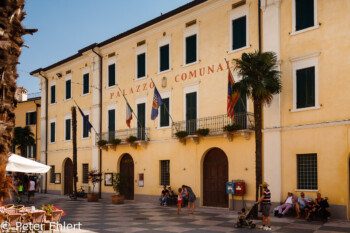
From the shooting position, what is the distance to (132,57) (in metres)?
27.8

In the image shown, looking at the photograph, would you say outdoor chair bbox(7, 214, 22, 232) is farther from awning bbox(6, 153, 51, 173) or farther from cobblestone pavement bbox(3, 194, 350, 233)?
cobblestone pavement bbox(3, 194, 350, 233)

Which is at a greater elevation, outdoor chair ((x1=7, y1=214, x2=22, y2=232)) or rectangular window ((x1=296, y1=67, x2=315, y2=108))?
rectangular window ((x1=296, y1=67, x2=315, y2=108))

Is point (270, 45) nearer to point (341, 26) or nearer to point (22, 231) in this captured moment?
point (341, 26)

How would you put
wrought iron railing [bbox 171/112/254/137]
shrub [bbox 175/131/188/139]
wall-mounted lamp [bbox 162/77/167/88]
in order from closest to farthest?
wrought iron railing [bbox 171/112/254/137] → shrub [bbox 175/131/188/139] → wall-mounted lamp [bbox 162/77/167/88]

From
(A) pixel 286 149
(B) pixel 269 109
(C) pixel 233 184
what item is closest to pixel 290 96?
(B) pixel 269 109

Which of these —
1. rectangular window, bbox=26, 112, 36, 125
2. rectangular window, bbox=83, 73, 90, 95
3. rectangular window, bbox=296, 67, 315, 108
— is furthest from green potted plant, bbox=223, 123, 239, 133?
rectangular window, bbox=26, 112, 36, 125

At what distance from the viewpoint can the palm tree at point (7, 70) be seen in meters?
5.41

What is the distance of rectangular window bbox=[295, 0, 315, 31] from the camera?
18391 millimetres

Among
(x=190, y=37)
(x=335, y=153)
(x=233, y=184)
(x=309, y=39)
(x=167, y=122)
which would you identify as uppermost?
(x=190, y=37)

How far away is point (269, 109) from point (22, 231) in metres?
11.9

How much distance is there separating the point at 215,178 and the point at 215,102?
404cm

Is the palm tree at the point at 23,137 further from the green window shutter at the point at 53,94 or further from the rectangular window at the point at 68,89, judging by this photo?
the rectangular window at the point at 68,89

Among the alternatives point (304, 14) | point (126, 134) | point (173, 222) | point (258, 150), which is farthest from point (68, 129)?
point (304, 14)

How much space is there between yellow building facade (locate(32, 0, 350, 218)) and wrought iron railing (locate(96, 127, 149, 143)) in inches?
3.4
